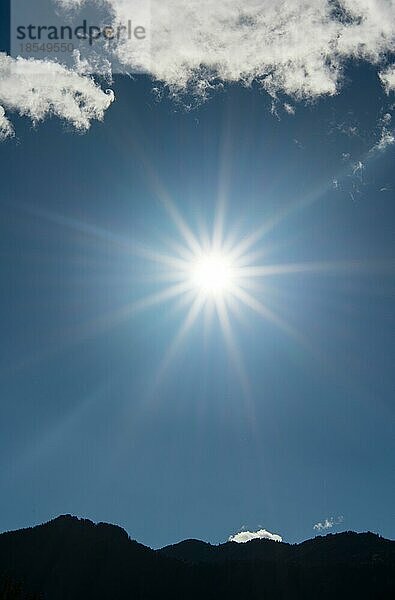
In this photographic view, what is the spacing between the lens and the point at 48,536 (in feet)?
488

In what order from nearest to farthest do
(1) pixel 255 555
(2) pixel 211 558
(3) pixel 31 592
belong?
(3) pixel 31 592, (1) pixel 255 555, (2) pixel 211 558

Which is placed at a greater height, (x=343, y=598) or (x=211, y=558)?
(x=211, y=558)

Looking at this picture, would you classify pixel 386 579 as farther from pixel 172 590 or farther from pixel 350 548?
pixel 172 590

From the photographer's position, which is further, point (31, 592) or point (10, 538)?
point (10, 538)

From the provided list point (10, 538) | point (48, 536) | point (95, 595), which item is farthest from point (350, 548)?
point (10, 538)

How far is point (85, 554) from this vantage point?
142 metres

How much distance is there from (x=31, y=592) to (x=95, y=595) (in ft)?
54.2

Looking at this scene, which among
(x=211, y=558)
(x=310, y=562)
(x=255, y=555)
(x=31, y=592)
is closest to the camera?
(x=31, y=592)

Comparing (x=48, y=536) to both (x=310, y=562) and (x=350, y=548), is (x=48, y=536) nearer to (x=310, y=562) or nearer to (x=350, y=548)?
(x=310, y=562)

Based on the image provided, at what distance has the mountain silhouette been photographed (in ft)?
446

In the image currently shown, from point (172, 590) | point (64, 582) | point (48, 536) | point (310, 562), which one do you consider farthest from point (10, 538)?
point (310, 562)

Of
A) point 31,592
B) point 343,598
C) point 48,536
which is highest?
point 48,536

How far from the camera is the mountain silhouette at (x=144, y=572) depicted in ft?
446

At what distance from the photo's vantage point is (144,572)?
141625 mm
